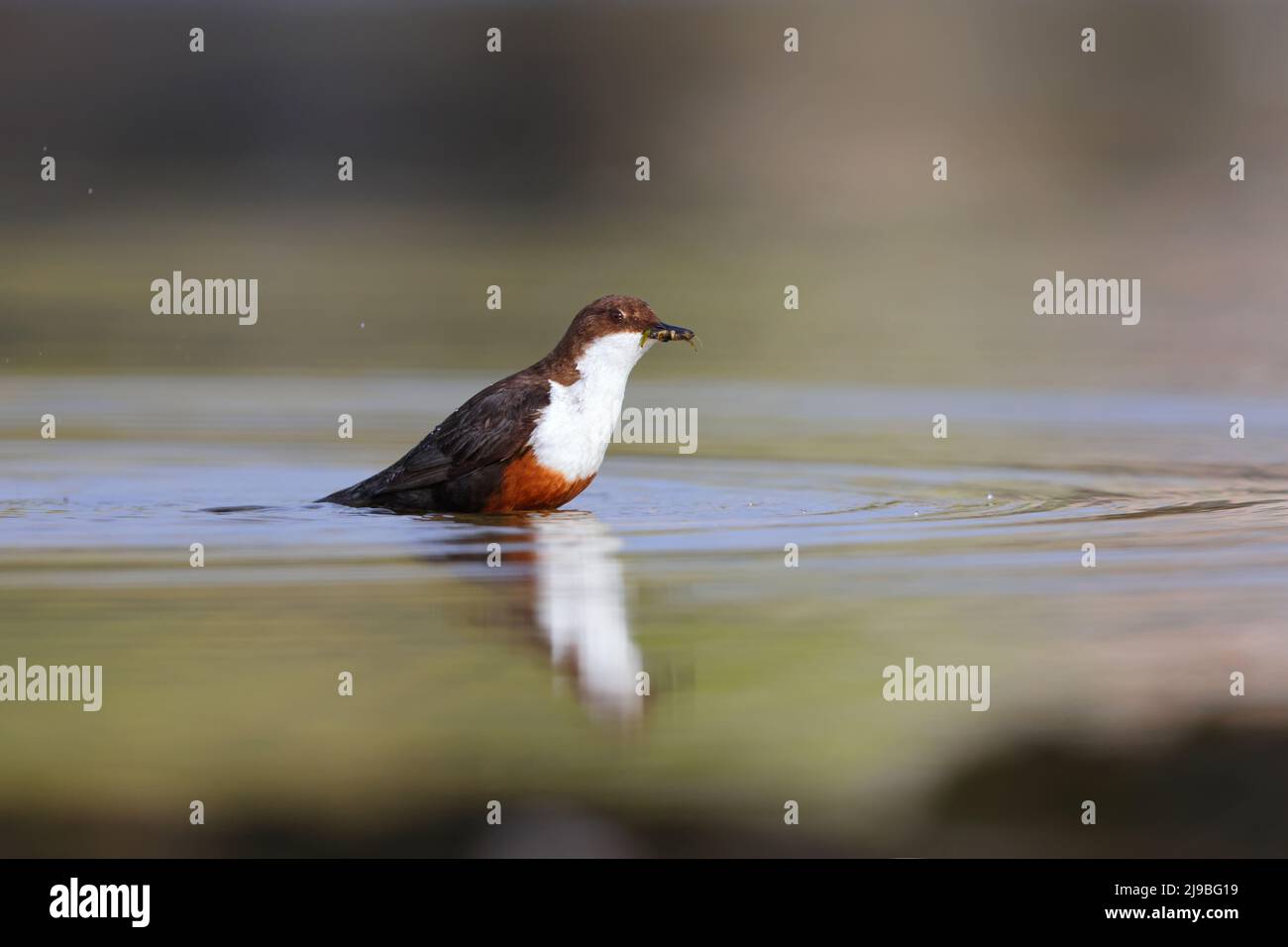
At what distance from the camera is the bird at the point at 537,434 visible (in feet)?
32.4

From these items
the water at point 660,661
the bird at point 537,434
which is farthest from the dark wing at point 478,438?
the water at point 660,661

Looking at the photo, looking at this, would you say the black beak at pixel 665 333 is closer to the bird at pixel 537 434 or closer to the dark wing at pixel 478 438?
the bird at pixel 537 434

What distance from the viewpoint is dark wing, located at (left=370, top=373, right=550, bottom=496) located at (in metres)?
9.91

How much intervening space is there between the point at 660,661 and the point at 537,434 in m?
3.03

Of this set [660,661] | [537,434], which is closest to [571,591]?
[660,661]

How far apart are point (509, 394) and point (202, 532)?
162 centimetres

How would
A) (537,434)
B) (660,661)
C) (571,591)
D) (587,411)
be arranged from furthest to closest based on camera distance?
1. (587,411)
2. (537,434)
3. (571,591)
4. (660,661)

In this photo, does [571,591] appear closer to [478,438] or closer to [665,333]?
[478,438]

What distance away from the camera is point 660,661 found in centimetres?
700

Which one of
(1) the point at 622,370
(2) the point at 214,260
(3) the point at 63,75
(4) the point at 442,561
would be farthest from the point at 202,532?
(3) the point at 63,75

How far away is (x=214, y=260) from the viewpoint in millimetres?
23016

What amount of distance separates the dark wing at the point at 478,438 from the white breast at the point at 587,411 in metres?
0.08

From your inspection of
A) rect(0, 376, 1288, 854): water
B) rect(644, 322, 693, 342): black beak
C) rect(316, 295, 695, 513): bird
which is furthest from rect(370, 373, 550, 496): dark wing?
rect(644, 322, 693, 342): black beak

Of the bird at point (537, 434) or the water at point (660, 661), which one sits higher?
the bird at point (537, 434)
